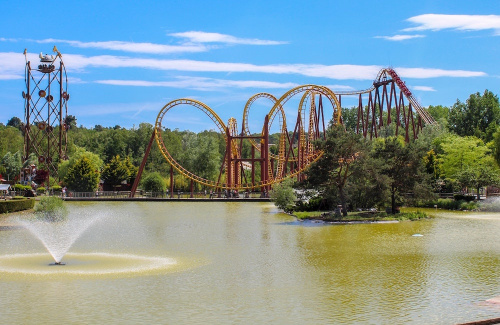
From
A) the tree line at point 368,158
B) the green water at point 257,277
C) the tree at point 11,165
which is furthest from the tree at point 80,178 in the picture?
the green water at point 257,277

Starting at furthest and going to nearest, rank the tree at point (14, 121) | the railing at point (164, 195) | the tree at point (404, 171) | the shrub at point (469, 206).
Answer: the tree at point (14, 121), the railing at point (164, 195), the shrub at point (469, 206), the tree at point (404, 171)

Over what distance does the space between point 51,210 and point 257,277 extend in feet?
70.7

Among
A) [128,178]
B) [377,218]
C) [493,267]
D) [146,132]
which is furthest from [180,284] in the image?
[146,132]

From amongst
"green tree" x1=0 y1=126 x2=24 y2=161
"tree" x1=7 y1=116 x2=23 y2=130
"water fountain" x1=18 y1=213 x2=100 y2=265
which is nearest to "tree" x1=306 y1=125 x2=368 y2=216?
"water fountain" x1=18 y1=213 x2=100 y2=265

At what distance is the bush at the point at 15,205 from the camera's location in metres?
43.3

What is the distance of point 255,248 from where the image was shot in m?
26.5

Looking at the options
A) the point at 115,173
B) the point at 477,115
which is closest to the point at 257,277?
the point at 115,173

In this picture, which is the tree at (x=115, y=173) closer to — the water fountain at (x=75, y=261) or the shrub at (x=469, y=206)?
the shrub at (x=469, y=206)

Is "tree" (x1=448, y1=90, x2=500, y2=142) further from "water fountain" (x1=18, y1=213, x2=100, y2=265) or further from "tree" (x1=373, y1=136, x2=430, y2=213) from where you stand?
"water fountain" (x1=18, y1=213, x2=100, y2=265)

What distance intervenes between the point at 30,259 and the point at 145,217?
2055cm

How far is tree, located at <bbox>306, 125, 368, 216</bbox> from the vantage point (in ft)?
129

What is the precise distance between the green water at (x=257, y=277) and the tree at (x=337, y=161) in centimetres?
688

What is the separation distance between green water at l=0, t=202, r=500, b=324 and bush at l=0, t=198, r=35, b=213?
34.4ft

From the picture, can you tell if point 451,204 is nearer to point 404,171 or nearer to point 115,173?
point 404,171
